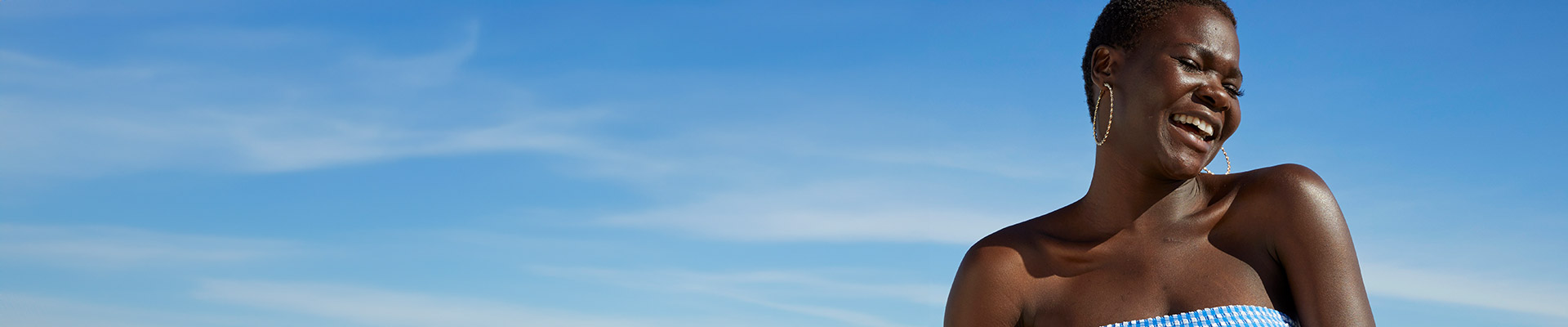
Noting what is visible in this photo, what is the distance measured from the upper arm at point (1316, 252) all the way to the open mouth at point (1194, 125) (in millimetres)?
287

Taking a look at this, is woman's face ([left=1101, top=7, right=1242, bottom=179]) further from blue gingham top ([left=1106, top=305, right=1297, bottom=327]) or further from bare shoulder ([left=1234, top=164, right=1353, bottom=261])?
blue gingham top ([left=1106, top=305, right=1297, bottom=327])

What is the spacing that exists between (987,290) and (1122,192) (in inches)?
24.6

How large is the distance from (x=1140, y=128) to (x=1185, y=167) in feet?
0.67

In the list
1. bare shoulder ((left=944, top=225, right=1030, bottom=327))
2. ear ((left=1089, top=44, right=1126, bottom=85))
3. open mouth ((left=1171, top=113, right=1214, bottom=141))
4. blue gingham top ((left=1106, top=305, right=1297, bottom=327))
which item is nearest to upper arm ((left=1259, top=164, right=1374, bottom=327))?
blue gingham top ((left=1106, top=305, right=1297, bottom=327))

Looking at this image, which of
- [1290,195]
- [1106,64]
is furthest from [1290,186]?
[1106,64]

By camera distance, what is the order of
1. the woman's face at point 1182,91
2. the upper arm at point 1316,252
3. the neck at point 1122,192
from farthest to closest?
1. the neck at point 1122,192
2. the woman's face at point 1182,91
3. the upper arm at point 1316,252

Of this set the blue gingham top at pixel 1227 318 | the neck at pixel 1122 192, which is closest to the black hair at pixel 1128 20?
the neck at pixel 1122 192

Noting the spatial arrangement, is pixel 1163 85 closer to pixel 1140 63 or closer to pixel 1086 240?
pixel 1140 63

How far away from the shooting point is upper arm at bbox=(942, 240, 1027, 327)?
529 cm

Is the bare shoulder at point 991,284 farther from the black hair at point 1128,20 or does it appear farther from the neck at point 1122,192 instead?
the black hair at point 1128,20

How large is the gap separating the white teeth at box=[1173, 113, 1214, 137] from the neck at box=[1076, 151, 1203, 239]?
22cm

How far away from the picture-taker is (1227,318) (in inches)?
188

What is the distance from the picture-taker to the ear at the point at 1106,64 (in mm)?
5086

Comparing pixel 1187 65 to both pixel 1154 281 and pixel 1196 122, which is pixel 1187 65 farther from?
pixel 1154 281
